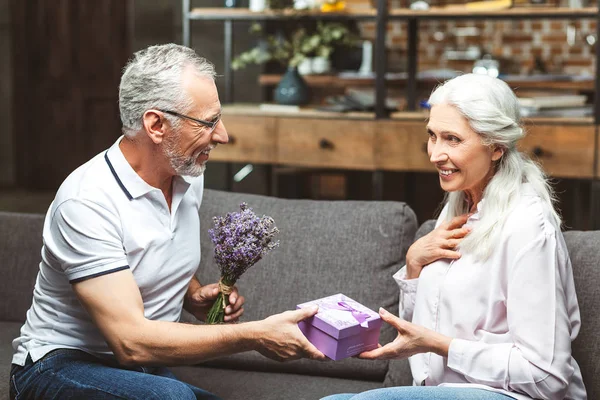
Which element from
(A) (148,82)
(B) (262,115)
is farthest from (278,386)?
(B) (262,115)

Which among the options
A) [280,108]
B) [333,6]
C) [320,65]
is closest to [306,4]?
[333,6]

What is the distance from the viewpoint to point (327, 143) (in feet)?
13.7

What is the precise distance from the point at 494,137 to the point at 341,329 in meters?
0.57

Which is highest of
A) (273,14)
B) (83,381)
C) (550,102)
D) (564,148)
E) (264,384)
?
(273,14)

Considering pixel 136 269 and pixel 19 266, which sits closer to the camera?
pixel 136 269

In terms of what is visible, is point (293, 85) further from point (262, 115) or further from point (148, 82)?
point (148, 82)

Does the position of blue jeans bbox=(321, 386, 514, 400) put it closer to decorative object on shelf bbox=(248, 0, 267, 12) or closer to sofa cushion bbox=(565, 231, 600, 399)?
sofa cushion bbox=(565, 231, 600, 399)

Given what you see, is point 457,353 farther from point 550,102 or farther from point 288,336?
point 550,102

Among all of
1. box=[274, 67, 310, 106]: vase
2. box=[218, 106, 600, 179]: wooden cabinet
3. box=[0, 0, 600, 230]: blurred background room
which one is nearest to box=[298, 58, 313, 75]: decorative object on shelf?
box=[0, 0, 600, 230]: blurred background room

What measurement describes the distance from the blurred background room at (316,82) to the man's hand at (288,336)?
1.95 metres

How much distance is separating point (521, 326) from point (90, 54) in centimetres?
570

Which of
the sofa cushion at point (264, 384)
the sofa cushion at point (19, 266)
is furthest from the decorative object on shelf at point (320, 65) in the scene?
the sofa cushion at point (264, 384)

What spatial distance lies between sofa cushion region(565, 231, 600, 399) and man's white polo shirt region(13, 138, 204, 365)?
3.23 feet

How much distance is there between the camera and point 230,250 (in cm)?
183
